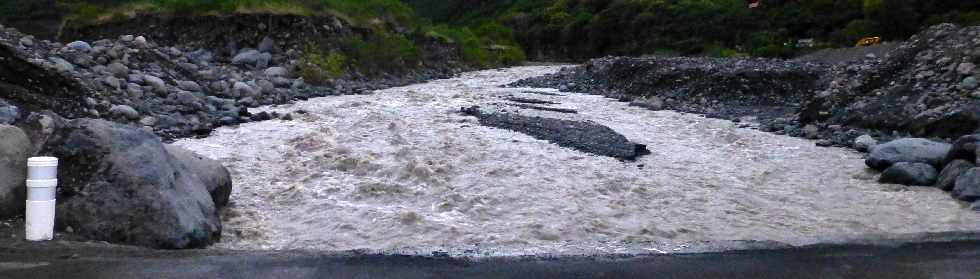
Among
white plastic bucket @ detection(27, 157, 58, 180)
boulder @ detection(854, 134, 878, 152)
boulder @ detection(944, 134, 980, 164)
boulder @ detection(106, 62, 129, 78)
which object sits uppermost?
boulder @ detection(944, 134, 980, 164)

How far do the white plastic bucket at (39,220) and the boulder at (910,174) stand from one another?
8224mm

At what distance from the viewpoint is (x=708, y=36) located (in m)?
58.0

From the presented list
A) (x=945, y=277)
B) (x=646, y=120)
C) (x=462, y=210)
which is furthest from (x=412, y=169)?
(x=646, y=120)

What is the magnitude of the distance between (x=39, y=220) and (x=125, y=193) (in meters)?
0.59

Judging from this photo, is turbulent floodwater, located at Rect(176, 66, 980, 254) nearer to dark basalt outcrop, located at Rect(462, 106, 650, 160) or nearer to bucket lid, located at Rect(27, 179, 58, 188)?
dark basalt outcrop, located at Rect(462, 106, 650, 160)

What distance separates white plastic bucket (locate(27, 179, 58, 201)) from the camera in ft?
19.1

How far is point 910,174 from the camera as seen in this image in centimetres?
948

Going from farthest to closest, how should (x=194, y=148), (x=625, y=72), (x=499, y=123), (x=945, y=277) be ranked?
(x=625, y=72) < (x=499, y=123) < (x=194, y=148) < (x=945, y=277)

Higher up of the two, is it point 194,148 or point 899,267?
point 899,267

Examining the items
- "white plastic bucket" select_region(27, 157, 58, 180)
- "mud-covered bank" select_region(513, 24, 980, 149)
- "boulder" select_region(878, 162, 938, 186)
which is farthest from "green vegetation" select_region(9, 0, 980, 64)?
"white plastic bucket" select_region(27, 157, 58, 180)

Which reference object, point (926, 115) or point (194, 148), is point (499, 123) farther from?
point (926, 115)

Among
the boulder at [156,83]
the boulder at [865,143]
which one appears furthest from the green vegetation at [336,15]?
the boulder at [865,143]

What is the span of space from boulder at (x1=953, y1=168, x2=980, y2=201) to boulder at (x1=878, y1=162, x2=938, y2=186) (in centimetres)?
48

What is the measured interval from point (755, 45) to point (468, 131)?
1567 inches
